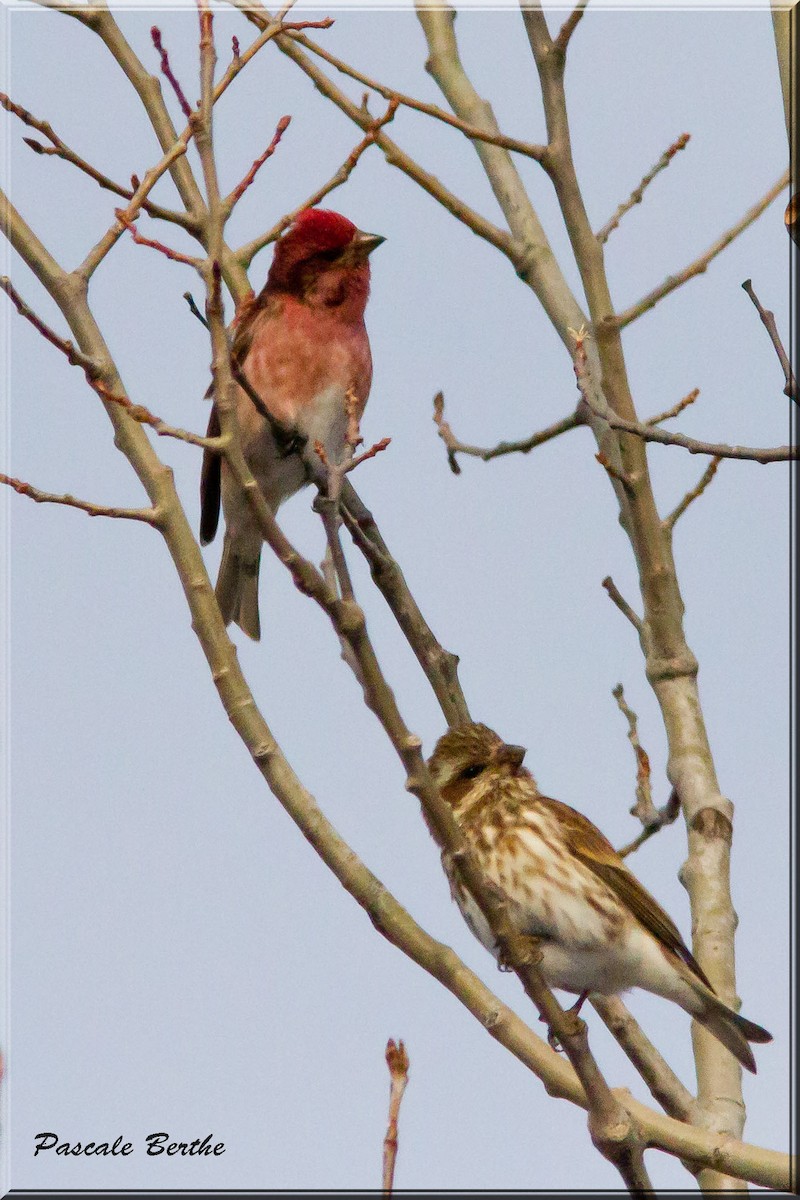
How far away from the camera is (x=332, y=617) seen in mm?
3885

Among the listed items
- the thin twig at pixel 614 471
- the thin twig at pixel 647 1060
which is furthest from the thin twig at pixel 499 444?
the thin twig at pixel 647 1060

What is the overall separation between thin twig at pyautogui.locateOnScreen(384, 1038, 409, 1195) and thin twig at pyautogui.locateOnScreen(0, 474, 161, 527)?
5.50 feet

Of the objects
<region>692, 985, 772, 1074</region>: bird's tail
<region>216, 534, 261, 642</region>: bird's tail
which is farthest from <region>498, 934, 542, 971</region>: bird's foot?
<region>216, 534, 261, 642</region>: bird's tail

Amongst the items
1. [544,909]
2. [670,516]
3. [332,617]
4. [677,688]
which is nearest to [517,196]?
[670,516]

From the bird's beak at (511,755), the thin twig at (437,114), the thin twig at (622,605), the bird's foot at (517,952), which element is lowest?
the bird's foot at (517,952)

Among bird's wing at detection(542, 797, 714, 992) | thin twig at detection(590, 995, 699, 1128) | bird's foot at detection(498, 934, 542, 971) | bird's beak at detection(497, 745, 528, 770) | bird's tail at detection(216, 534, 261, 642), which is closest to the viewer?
bird's foot at detection(498, 934, 542, 971)

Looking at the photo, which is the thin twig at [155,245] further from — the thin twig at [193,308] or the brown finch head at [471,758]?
the brown finch head at [471,758]

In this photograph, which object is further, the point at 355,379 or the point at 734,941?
the point at 355,379

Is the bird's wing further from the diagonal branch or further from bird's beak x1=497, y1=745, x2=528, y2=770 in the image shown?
the diagonal branch

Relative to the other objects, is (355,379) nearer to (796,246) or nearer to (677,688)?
(677,688)

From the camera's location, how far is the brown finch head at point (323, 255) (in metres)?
7.94

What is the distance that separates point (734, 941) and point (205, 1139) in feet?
6.81

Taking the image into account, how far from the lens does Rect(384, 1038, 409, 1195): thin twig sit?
3561 mm

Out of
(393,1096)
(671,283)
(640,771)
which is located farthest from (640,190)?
(393,1096)
